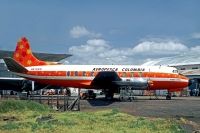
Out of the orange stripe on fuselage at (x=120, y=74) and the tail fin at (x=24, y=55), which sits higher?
the tail fin at (x=24, y=55)

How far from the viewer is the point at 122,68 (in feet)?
146

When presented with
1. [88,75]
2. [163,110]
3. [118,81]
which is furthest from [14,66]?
[163,110]

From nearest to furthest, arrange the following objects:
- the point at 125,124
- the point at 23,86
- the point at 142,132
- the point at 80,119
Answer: the point at 142,132 < the point at 125,124 < the point at 80,119 < the point at 23,86

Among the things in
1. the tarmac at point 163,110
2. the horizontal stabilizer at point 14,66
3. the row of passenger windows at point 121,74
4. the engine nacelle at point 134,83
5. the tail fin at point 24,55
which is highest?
the tail fin at point 24,55

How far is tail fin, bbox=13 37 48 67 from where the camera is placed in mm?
47047

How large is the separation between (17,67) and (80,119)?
27889mm

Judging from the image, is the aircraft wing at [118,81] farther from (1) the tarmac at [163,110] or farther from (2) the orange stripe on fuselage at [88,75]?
(1) the tarmac at [163,110]

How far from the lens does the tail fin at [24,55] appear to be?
47.0 metres

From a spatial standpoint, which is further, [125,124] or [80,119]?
[80,119]

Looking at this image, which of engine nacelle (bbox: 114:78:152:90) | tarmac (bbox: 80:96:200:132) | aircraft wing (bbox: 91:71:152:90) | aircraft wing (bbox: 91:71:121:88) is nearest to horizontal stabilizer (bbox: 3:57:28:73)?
aircraft wing (bbox: 91:71:121:88)

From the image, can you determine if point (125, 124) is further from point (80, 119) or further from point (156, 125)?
point (80, 119)

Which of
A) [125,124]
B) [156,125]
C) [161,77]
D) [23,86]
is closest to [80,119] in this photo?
[125,124]

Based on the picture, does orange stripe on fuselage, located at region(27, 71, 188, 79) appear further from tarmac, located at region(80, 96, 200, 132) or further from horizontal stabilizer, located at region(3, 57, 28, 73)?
tarmac, located at region(80, 96, 200, 132)

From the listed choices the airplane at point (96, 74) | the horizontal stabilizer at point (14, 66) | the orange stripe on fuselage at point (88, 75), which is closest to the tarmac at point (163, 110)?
the airplane at point (96, 74)
